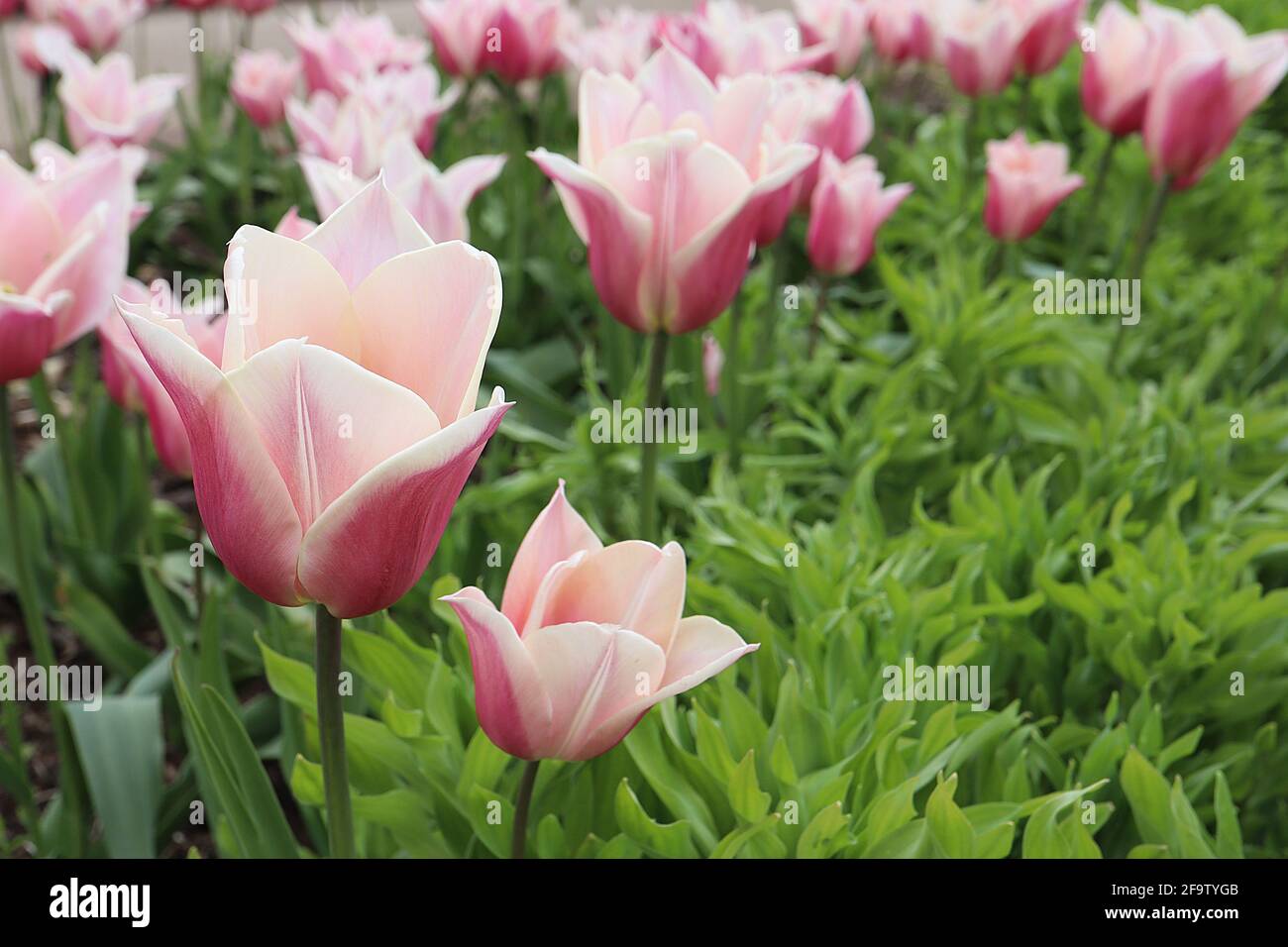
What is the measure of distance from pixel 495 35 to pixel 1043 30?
1.03 m

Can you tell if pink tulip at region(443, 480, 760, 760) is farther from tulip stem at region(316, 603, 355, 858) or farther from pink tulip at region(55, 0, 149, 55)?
pink tulip at region(55, 0, 149, 55)

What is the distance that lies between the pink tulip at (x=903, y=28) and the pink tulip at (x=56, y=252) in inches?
73.5

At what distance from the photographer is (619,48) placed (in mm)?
2264

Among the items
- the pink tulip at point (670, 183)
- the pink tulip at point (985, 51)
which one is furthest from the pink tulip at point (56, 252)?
the pink tulip at point (985, 51)

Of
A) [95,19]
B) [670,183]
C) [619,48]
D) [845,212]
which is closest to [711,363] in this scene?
[845,212]

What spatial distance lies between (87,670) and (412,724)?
39.9 inches

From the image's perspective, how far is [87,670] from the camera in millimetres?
1947

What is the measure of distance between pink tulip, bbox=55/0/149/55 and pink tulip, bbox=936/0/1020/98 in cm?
185

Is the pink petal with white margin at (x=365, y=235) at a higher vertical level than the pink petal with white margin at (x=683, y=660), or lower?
higher

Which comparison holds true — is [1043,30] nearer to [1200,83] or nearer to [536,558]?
[1200,83]

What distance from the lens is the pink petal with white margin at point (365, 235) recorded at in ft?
2.56

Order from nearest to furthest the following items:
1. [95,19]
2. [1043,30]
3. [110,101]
A: [110,101]
[1043,30]
[95,19]

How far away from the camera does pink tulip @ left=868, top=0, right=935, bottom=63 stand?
2.72m

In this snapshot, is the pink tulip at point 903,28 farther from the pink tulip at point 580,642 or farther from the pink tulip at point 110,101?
the pink tulip at point 580,642
